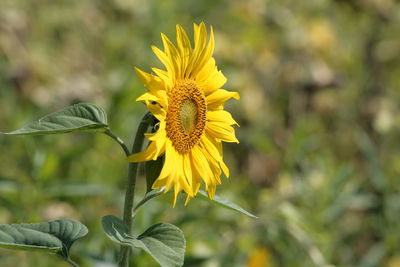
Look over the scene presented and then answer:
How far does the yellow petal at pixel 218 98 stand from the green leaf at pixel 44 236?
1.11 feet

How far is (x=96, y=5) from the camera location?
3.90 meters

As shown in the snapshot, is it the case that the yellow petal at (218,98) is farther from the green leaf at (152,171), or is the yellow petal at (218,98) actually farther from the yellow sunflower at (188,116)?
the green leaf at (152,171)

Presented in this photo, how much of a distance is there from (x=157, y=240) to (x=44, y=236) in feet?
0.60

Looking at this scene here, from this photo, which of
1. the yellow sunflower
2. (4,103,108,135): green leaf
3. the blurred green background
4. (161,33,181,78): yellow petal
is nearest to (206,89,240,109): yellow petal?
the yellow sunflower

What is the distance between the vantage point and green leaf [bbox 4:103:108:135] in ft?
3.32

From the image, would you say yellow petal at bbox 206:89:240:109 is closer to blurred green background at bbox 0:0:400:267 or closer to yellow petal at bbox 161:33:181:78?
yellow petal at bbox 161:33:181:78

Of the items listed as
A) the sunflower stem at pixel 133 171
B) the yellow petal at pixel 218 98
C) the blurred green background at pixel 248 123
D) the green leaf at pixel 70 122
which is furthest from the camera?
the blurred green background at pixel 248 123

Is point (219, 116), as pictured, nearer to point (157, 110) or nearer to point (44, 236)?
point (157, 110)

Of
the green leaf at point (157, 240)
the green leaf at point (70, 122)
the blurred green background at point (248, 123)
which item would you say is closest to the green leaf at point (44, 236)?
the green leaf at point (157, 240)

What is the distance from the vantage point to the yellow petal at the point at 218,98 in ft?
4.11

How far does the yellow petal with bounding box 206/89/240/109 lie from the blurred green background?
1.80 feet

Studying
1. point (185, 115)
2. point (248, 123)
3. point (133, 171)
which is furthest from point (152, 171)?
point (248, 123)

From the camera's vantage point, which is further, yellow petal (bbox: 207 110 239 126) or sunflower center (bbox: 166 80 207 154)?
yellow petal (bbox: 207 110 239 126)

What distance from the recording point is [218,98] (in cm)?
127
